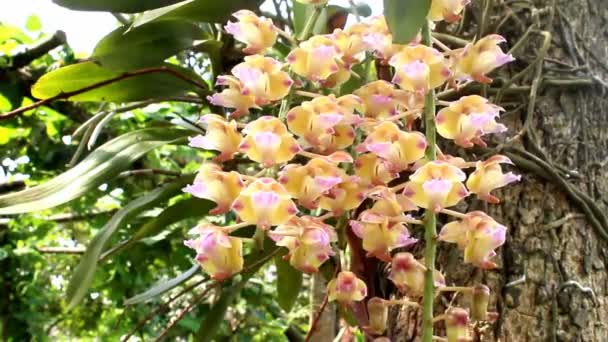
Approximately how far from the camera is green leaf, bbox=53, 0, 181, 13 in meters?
0.65

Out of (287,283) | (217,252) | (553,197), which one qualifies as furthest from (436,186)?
(287,283)

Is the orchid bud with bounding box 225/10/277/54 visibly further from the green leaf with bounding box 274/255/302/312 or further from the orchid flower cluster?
the green leaf with bounding box 274/255/302/312

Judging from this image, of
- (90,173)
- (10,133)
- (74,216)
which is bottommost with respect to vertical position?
(74,216)

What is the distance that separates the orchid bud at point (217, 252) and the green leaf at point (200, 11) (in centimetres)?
30

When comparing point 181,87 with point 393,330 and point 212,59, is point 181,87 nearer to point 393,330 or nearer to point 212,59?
point 212,59

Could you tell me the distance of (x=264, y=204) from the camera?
0.43 metres

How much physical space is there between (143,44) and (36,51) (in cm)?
80

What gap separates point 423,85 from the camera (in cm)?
49

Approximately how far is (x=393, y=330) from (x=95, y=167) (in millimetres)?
369

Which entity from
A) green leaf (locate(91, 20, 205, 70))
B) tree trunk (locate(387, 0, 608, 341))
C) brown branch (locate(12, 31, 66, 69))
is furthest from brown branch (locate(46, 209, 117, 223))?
tree trunk (locate(387, 0, 608, 341))

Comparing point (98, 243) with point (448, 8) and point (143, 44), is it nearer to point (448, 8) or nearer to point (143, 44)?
point (143, 44)

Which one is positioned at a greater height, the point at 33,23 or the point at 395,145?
the point at 395,145

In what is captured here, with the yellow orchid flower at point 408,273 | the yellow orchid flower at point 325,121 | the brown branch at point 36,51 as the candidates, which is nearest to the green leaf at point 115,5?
the yellow orchid flower at point 325,121

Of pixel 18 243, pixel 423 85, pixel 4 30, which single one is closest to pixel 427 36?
pixel 423 85
